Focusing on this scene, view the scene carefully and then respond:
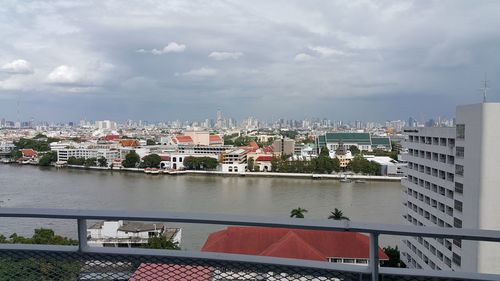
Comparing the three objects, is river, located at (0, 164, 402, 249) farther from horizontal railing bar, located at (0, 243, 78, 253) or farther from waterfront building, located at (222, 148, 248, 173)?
horizontal railing bar, located at (0, 243, 78, 253)

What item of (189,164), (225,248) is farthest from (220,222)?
(189,164)

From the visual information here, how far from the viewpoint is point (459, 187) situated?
3098 millimetres

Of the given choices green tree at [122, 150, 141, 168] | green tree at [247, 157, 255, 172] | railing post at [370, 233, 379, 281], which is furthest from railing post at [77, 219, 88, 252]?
green tree at [122, 150, 141, 168]

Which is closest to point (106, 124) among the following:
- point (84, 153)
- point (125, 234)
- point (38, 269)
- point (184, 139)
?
point (184, 139)

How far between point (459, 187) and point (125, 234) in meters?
2.90

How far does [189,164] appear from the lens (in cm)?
1345

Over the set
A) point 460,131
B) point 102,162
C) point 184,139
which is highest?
point 460,131

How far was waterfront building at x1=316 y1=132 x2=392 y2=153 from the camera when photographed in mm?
19375

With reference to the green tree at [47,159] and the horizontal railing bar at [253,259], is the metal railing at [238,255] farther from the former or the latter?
the green tree at [47,159]

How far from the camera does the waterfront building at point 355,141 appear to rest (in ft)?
63.6

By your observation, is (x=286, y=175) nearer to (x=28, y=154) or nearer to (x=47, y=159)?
(x=47, y=159)

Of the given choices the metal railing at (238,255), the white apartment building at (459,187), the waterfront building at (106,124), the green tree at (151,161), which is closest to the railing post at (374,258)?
the metal railing at (238,255)

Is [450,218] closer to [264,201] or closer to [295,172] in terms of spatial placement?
[264,201]

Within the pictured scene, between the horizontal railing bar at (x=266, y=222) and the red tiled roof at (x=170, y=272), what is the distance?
64 mm
